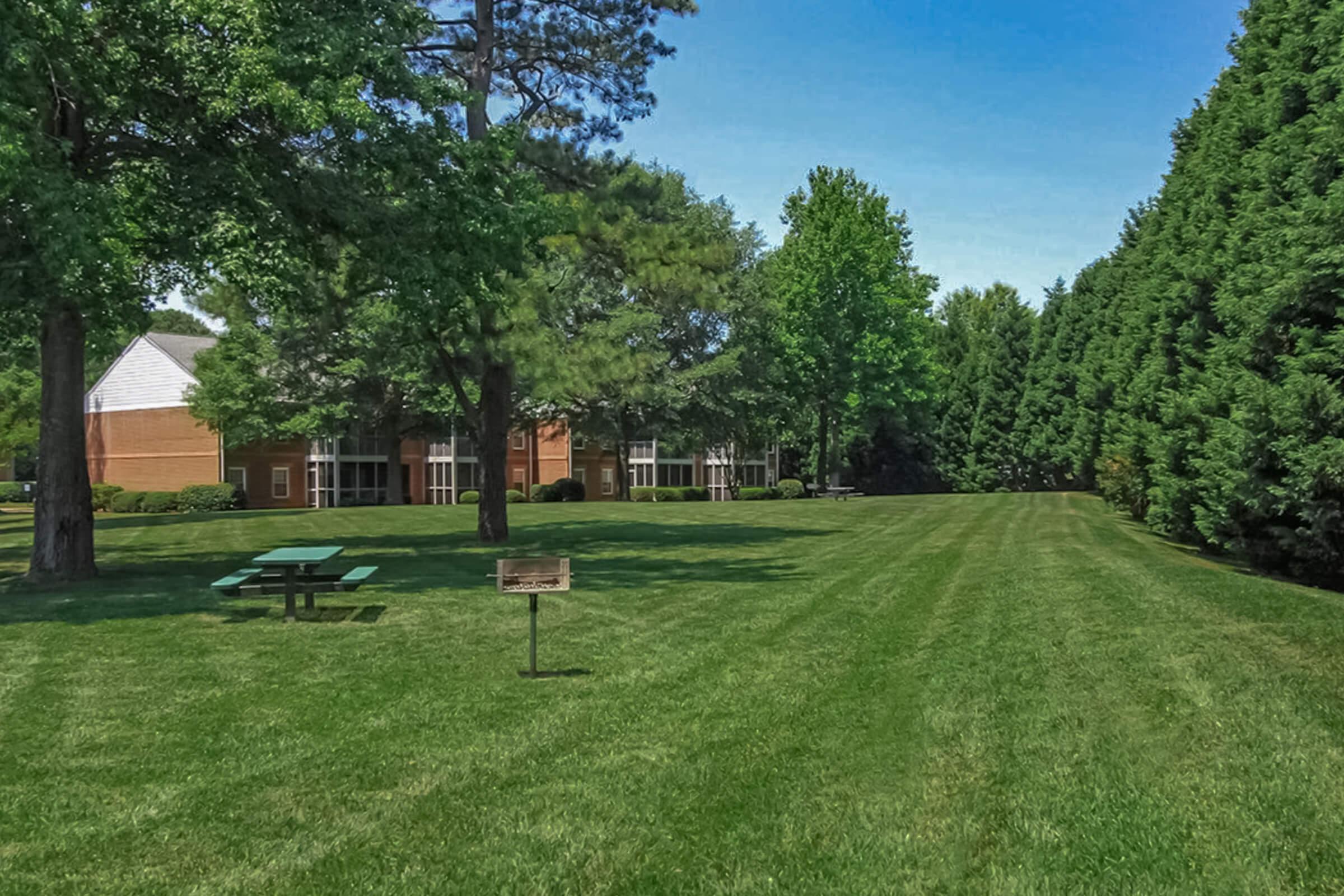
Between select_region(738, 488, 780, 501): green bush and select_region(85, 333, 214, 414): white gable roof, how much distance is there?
27.5 metres

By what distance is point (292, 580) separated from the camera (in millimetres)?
11062

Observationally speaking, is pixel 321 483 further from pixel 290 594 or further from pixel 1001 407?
pixel 290 594

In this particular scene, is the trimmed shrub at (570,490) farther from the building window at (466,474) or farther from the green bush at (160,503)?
the green bush at (160,503)

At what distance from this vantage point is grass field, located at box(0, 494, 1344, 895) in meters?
4.70

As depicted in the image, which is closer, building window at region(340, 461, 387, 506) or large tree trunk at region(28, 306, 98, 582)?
large tree trunk at region(28, 306, 98, 582)

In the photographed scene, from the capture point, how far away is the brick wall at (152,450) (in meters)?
50.1

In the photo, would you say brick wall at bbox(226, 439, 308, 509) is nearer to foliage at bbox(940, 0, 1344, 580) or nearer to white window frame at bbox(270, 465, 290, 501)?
white window frame at bbox(270, 465, 290, 501)

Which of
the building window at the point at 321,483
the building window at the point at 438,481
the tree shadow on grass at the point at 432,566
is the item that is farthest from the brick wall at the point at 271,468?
the tree shadow on grass at the point at 432,566

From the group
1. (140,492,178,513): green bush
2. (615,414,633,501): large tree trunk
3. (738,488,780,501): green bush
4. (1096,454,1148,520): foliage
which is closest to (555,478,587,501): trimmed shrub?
(615,414,633,501): large tree trunk

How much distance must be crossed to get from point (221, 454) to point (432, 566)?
36316mm

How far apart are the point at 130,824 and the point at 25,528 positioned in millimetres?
27985

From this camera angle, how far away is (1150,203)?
3981cm

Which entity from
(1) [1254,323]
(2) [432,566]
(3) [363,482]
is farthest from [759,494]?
(1) [1254,323]

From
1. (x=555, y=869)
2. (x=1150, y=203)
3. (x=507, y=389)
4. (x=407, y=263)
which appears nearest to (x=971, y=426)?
(x=1150, y=203)
